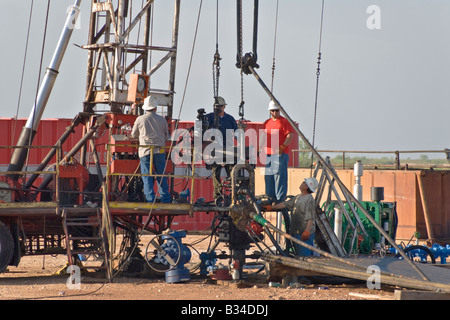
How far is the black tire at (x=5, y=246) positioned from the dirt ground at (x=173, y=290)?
0.37 meters

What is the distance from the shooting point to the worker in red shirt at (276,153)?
1509 cm

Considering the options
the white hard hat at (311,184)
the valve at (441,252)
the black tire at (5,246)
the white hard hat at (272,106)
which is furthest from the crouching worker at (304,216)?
the black tire at (5,246)

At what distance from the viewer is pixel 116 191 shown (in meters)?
15.7

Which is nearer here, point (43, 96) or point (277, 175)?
point (277, 175)

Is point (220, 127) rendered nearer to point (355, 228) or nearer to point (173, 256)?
point (173, 256)

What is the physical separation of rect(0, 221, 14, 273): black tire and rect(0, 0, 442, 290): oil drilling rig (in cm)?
2

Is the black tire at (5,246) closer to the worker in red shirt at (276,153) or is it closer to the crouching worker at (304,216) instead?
the worker in red shirt at (276,153)

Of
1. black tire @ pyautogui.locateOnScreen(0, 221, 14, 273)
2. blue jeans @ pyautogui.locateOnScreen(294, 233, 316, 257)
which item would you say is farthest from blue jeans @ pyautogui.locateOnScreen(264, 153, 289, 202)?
black tire @ pyautogui.locateOnScreen(0, 221, 14, 273)

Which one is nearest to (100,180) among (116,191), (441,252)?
(116,191)

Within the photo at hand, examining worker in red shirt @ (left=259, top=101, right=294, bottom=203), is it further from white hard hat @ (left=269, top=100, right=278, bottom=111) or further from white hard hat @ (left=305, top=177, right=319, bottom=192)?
white hard hat @ (left=305, top=177, right=319, bottom=192)

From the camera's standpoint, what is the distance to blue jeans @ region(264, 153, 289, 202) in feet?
49.5

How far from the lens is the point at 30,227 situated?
15.6 metres

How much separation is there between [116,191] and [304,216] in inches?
151
